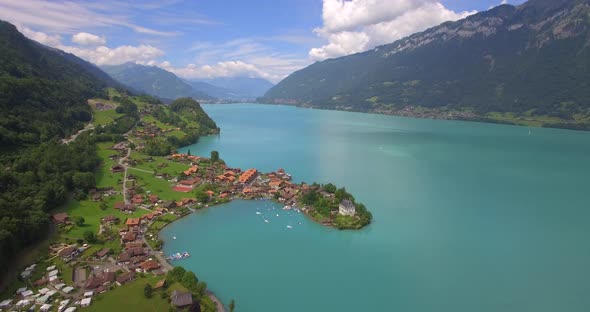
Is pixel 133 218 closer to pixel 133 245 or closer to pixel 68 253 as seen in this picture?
pixel 133 245

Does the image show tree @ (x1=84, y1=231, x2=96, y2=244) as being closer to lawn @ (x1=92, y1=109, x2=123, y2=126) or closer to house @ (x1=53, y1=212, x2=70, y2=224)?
house @ (x1=53, y1=212, x2=70, y2=224)

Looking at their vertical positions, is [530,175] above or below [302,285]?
above

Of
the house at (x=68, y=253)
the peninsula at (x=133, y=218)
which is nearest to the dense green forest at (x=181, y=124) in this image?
the peninsula at (x=133, y=218)

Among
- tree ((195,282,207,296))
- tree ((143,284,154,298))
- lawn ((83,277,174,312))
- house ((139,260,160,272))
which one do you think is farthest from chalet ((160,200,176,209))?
tree ((195,282,207,296))

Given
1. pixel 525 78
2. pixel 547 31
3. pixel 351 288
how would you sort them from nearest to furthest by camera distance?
1. pixel 351 288
2. pixel 525 78
3. pixel 547 31

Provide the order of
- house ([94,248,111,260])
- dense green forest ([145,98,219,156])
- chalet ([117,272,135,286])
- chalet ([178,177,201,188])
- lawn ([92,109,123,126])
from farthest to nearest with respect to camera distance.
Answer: lawn ([92,109,123,126]), dense green forest ([145,98,219,156]), chalet ([178,177,201,188]), house ([94,248,111,260]), chalet ([117,272,135,286])

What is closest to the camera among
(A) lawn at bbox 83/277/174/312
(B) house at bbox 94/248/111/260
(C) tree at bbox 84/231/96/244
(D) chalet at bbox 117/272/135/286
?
(A) lawn at bbox 83/277/174/312

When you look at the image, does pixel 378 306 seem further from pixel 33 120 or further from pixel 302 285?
pixel 33 120

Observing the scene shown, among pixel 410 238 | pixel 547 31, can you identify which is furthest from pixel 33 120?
pixel 547 31
